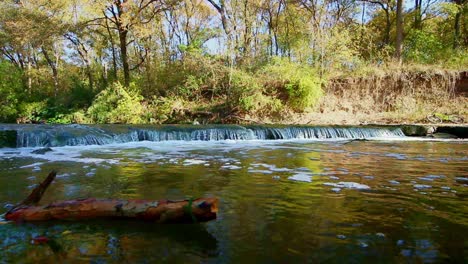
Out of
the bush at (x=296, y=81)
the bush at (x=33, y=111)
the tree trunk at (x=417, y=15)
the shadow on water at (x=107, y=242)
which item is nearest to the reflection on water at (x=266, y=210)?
the shadow on water at (x=107, y=242)

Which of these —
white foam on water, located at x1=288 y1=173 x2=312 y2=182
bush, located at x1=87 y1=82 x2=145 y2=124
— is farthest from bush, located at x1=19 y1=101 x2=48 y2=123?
white foam on water, located at x1=288 y1=173 x2=312 y2=182

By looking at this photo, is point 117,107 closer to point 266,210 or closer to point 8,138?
point 8,138

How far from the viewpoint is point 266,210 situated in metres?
4.62

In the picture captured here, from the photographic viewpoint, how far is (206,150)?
1152 centimetres

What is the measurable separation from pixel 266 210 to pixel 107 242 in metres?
1.90

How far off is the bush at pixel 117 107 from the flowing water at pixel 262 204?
1322 centimetres

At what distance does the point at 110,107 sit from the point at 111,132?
10.8 metres

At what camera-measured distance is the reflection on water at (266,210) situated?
3.31 m

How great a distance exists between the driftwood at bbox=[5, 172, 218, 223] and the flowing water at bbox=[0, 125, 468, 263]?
0.11m

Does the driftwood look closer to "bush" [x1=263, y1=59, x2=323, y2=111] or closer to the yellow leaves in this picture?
the yellow leaves

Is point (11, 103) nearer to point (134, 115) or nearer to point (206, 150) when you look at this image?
point (134, 115)

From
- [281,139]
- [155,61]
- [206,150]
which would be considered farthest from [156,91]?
[206,150]

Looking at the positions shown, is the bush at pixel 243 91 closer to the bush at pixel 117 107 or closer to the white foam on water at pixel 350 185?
the bush at pixel 117 107

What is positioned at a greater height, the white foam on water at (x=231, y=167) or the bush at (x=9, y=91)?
the bush at (x=9, y=91)
